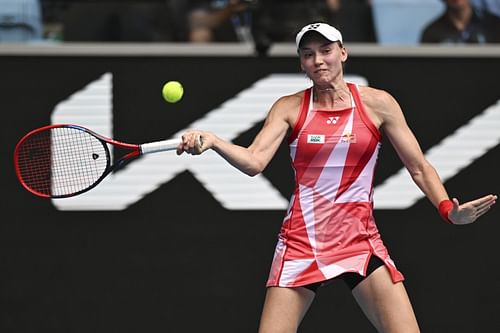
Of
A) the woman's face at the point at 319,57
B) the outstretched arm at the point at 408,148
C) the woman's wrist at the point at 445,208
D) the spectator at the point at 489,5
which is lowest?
the woman's wrist at the point at 445,208

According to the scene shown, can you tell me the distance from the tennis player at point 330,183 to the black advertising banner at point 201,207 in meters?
1.27

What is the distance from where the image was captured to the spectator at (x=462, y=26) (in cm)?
614

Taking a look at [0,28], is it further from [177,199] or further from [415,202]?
[415,202]

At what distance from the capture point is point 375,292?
14.4 ft

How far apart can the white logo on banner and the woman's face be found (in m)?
1.34

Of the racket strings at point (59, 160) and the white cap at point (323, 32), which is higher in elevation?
the white cap at point (323, 32)

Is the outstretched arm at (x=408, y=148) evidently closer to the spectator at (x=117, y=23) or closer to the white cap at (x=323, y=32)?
the white cap at (x=323, y=32)

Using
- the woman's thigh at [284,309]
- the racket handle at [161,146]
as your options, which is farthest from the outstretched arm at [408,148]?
the racket handle at [161,146]

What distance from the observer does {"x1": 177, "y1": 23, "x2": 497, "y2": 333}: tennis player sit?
14.4 ft

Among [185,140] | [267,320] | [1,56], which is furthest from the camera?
[1,56]

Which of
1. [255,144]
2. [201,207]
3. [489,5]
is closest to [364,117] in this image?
[255,144]

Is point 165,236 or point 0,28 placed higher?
point 0,28

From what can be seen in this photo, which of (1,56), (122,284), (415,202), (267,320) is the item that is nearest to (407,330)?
(267,320)

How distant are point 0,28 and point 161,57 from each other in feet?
3.03
